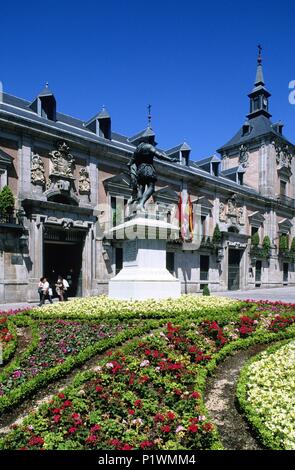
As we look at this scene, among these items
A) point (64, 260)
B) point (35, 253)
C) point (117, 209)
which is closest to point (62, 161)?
point (117, 209)

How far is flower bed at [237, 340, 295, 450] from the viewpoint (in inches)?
147

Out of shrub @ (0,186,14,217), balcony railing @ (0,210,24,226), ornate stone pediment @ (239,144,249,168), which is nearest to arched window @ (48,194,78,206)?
balcony railing @ (0,210,24,226)

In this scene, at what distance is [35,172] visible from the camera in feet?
66.2

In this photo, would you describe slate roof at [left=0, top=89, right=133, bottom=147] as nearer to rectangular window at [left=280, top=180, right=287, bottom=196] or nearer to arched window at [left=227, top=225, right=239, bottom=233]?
arched window at [left=227, top=225, right=239, bottom=233]

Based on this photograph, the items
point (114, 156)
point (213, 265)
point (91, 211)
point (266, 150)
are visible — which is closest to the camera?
point (91, 211)

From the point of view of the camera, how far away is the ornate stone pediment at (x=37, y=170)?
20141 mm

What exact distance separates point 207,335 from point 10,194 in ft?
48.7

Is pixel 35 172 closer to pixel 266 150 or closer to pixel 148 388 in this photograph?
pixel 148 388

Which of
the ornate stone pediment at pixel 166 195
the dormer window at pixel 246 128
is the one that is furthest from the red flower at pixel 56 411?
Answer: the dormer window at pixel 246 128

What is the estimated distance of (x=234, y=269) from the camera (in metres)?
33.8

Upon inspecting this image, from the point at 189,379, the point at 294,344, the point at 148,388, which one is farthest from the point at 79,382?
the point at 294,344

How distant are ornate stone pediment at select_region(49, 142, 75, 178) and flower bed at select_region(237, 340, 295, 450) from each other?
706 inches

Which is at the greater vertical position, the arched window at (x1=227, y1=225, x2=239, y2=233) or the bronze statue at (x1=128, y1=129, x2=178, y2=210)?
the bronze statue at (x1=128, y1=129, x2=178, y2=210)

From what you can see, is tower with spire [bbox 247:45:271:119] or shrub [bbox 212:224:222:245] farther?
tower with spire [bbox 247:45:271:119]
